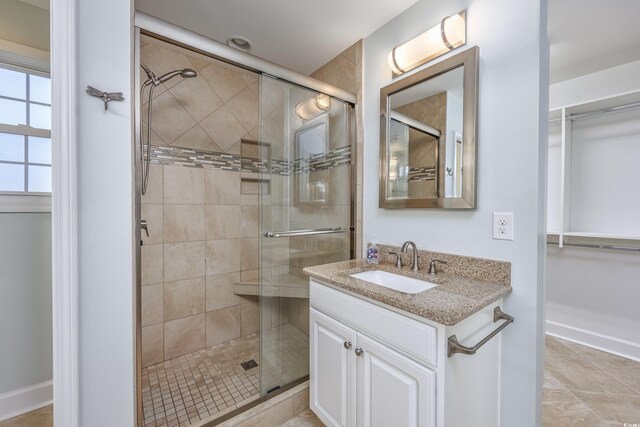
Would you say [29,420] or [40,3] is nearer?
[40,3]

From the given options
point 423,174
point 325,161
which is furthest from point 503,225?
point 325,161

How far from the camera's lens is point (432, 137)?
144 centimetres

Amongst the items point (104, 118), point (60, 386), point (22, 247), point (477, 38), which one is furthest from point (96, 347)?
point (477, 38)

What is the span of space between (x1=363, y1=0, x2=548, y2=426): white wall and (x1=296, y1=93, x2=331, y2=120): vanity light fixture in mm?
Result: 841

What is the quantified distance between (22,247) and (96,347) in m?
0.67

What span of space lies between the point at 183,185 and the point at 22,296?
1.13 metres

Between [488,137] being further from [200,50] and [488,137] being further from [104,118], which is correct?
[104,118]

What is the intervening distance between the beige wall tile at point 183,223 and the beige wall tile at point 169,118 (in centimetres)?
54

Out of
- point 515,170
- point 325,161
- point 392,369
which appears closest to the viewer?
point 392,369

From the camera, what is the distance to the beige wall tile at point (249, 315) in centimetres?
241

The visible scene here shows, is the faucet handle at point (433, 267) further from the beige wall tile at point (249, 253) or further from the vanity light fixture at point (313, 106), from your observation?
the beige wall tile at point (249, 253)

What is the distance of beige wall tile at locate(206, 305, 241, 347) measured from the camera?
2242mm

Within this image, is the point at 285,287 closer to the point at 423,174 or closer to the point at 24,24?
the point at 423,174

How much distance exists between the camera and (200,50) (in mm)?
1242
